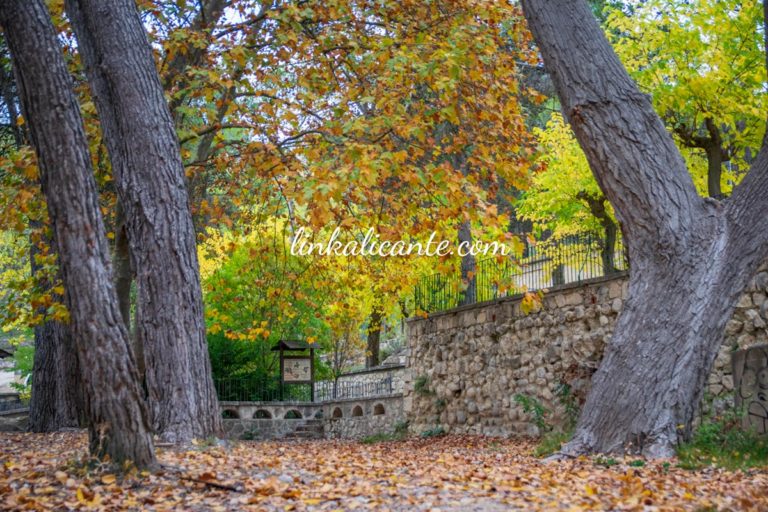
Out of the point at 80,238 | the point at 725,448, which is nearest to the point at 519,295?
the point at 725,448

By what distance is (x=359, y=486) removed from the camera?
18.4 feet

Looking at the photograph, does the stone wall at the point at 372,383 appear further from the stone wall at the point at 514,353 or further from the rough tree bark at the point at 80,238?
the rough tree bark at the point at 80,238

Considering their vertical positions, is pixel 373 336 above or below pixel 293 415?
above

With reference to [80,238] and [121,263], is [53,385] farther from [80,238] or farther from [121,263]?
[80,238]

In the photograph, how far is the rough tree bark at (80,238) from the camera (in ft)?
17.2

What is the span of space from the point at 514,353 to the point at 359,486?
8.14 metres

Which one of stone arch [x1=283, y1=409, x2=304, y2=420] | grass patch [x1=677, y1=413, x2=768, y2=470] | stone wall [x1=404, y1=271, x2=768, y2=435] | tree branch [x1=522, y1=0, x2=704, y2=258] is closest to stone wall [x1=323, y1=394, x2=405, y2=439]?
stone arch [x1=283, y1=409, x2=304, y2=420]

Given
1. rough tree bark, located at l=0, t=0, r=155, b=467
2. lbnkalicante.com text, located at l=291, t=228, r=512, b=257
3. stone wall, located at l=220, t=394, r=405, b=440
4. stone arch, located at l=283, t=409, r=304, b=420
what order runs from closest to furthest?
rough tree bark, located at l=0, t=0, r=155, b=467, lbnkalicante.com text, located at l=291, t=228, r=512, b=257, stone wall, located at l=220, t=394, r=405, b=440, stone arch, located at l=283, t=409, r=304, b=420

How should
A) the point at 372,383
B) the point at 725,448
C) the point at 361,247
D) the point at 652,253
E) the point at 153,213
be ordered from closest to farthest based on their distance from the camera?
the point at 153,213, the point at 652,253, the point at 725,448, the point at 361,247, the point at 372,383

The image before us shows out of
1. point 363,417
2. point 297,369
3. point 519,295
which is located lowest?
point 363,417

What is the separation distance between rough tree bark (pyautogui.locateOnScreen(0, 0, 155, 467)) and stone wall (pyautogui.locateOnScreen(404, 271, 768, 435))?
730 centimetres

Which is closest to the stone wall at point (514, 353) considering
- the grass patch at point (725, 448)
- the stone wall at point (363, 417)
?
the grass patch at point (725, 448)

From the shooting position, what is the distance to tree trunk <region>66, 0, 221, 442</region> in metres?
7.33

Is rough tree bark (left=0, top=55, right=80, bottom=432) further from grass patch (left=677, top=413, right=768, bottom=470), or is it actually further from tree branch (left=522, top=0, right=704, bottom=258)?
→ grass patch (left=677, top=413, right=768, bottom=470)
